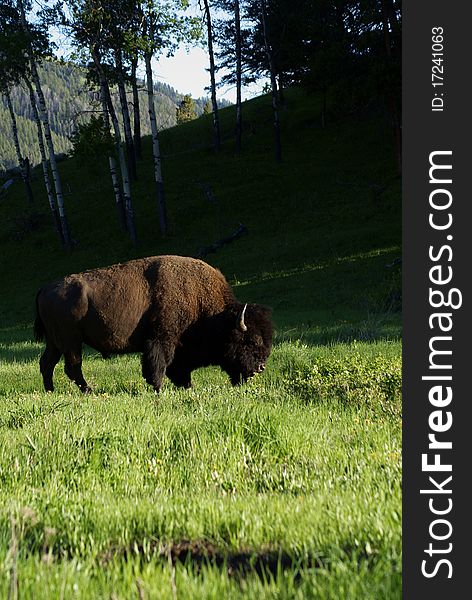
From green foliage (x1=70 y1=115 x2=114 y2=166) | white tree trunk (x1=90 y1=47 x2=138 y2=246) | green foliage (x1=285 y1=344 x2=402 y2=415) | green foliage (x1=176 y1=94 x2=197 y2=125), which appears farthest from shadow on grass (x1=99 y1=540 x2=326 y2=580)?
green foliage (x1=176 y1=94 x2=197 y2=125)

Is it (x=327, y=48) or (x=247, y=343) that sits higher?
(x=327, y=48)

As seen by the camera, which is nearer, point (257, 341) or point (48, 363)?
Result: point (257, 341)

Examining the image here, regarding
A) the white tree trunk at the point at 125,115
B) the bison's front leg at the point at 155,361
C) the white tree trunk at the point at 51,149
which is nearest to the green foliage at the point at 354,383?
the bison's front leg at the point at 155,361

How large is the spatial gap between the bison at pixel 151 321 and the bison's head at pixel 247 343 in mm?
17

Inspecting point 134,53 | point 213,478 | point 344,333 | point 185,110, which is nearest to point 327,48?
point 134,53

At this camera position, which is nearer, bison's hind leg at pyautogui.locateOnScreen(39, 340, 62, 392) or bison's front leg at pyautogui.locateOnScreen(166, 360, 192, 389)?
bison's hind leg at pyautogui.locateOnScreen(39, 340, 62, 392)

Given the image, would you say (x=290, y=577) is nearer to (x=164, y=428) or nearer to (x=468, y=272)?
(x=468, y=272)

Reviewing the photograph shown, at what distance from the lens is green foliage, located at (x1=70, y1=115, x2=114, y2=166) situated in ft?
114

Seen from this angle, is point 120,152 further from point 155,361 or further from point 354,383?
point 354,383

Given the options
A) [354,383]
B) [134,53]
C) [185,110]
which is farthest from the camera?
[185,110]

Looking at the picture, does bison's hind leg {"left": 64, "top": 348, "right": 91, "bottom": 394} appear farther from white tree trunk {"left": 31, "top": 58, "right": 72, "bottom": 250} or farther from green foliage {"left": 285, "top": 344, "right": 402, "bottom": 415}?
white tree trunk {"left": 31, "top": 58, "right": 72, "bottom": 250}

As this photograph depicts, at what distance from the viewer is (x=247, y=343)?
37.3 ft

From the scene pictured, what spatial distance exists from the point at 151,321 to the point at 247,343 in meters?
1.74

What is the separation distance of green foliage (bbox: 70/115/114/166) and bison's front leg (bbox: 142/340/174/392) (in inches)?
1017
